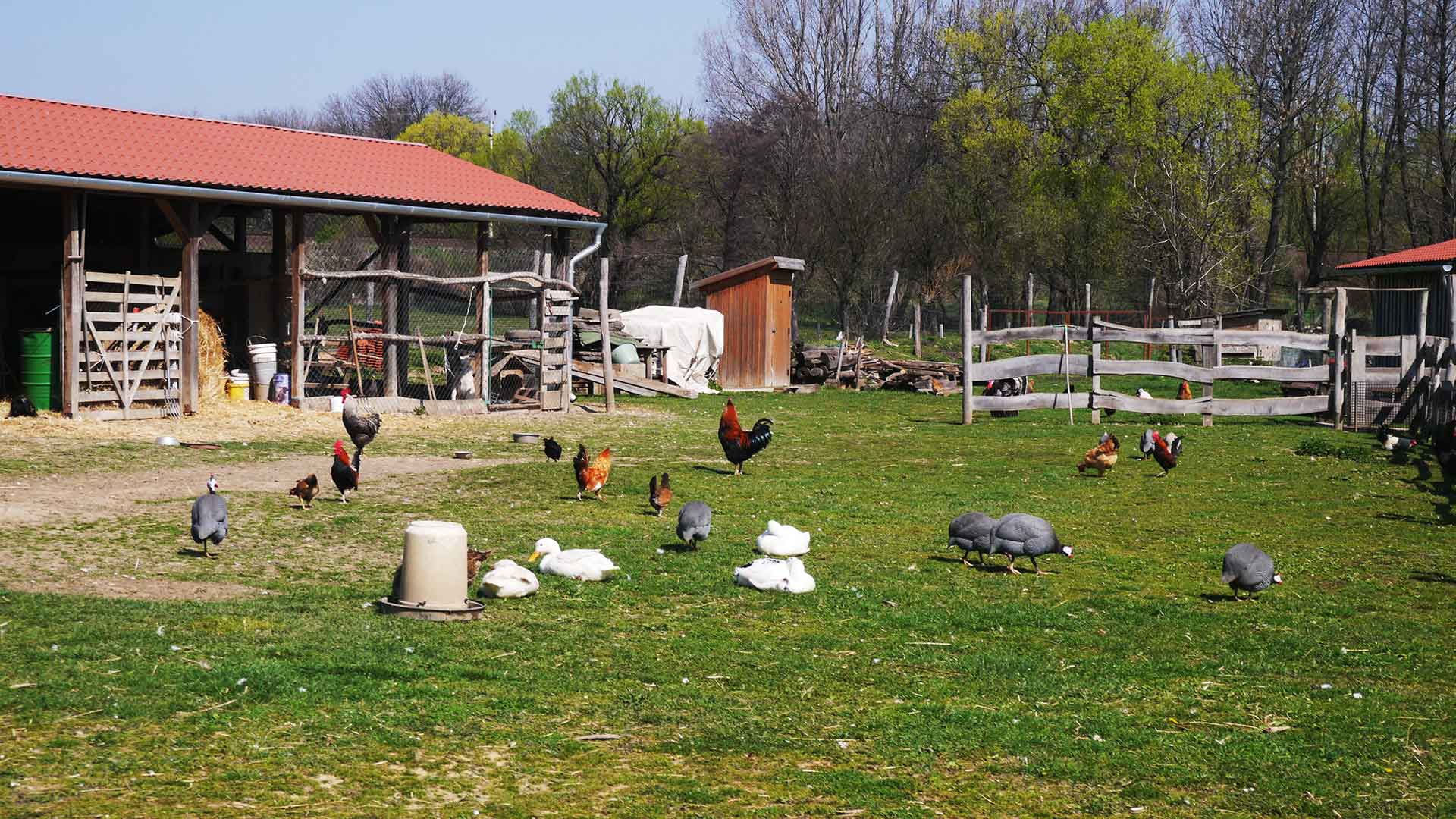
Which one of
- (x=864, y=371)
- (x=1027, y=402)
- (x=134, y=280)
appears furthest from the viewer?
(x=864, y=371)

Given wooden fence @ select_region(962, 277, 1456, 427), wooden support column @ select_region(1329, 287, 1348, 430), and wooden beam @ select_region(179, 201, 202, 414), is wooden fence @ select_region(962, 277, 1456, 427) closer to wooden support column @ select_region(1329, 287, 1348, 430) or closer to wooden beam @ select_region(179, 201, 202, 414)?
wooden support column @ select_region(1329, 287, 1348, 430)

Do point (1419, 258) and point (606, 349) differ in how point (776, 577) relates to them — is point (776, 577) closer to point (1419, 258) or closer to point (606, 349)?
point (606, 349)

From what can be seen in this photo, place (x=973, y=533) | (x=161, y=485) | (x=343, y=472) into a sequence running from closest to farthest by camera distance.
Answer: (x=973, y=533) < (x=343, y=472) < (x=161, y=485)

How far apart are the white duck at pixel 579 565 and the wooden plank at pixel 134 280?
12.8m

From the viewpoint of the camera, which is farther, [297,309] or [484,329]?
[484,329]

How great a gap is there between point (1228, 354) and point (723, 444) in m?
26.0

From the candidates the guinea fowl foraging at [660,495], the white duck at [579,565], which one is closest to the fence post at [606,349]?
the guinea fowl foraging at [660,495]

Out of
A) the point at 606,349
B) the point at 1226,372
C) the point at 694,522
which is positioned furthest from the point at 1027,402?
the point at 694,522

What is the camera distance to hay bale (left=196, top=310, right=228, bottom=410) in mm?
21422

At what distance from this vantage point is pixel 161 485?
13.3m

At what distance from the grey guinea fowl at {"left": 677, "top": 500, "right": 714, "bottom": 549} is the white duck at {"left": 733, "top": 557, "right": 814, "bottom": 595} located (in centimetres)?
99

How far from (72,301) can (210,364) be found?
3236mm

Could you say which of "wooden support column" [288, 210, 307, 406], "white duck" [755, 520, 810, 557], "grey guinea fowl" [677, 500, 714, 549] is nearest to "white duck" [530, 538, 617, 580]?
"grey guinea fowl" [677, 500, 714, 549]

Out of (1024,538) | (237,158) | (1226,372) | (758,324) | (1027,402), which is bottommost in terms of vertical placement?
(1024,538)
